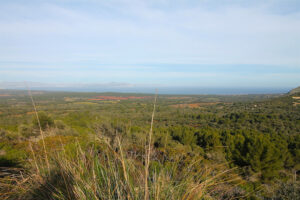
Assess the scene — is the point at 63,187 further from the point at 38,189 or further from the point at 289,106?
the point at 289,106

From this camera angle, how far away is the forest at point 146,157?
4.09 feet

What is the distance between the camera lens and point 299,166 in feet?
39.7

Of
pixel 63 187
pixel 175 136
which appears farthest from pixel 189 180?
pixel 175 136

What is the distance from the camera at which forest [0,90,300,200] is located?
1.25m

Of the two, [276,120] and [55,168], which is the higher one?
[55,168]

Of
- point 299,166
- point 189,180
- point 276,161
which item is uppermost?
point 189,180

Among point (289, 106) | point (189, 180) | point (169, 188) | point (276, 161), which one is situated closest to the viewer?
point (169, 188)

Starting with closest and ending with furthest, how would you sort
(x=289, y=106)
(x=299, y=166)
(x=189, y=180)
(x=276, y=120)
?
(x=189, y=180) < (x=299, y=166) < (x=276, y=120) < (x=289, y=106)

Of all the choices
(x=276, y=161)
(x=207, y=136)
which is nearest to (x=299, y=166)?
(x=276, y=161)

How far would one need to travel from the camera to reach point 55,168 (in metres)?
1.62

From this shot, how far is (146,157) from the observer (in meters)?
1.04

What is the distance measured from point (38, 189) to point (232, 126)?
1029 inches

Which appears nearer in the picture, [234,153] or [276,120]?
[234,153]

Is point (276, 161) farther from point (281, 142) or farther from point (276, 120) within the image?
point (276, 120)
